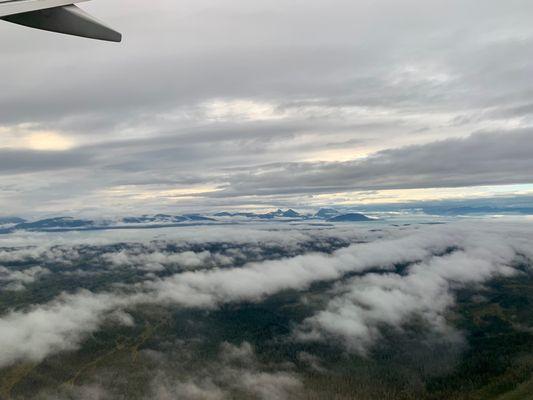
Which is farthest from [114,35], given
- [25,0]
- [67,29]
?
[25,0]

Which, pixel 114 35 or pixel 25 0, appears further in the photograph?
pixel 114 35

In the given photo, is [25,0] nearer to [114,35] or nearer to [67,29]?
[67,29]

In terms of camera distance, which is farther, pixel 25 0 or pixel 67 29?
pixel 67 29
